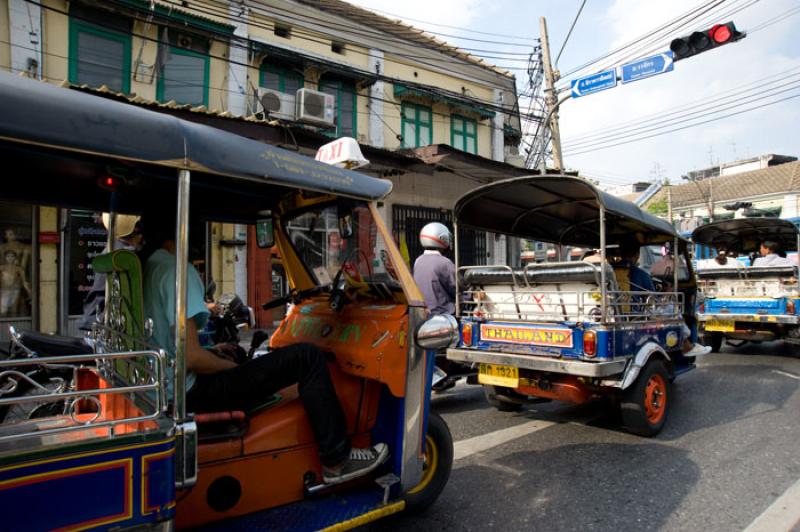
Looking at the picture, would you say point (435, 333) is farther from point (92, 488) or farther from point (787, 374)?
point (787, 374)

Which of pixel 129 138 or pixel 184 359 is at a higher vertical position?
pixel 129 138

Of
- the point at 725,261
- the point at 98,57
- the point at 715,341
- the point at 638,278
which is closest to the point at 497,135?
the point at 725,261

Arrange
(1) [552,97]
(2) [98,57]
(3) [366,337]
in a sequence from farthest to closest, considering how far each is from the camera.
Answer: (1) [552,97] → (2) [98,57] → (3) [366,337]

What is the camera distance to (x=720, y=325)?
871cm

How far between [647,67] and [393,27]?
25.2 ft

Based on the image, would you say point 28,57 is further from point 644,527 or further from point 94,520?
point 644,527

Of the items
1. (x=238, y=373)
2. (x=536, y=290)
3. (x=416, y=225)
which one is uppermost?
(x=416, y=225)

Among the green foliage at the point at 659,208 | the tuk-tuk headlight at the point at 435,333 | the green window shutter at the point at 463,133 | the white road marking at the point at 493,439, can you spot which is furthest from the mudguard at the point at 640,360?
the green foliage at the point at 659,208

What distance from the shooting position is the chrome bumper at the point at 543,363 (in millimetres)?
4078

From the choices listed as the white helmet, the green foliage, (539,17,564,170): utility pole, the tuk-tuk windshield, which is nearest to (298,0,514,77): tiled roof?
(539,17,564,170): utility pole

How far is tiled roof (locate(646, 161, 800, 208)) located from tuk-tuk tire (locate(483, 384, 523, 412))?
32.6 meters

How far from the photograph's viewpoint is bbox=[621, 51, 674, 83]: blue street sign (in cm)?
957

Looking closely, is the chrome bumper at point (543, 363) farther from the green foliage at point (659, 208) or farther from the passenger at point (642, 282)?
the green foliage at point (659, 208)

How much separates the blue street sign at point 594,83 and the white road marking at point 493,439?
26.6 feet
